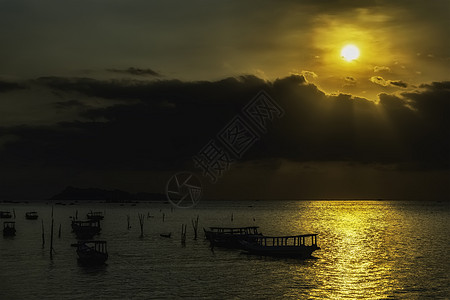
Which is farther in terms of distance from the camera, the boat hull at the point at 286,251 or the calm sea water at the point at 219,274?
the boat hull at the point at 286,251

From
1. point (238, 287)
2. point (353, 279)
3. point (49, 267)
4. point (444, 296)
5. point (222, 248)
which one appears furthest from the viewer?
point (222, 248)

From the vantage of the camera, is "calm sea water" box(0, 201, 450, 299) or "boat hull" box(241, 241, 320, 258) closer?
"calm sea water" box(0, 201, 450, 299)

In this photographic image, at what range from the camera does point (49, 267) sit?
65.1m

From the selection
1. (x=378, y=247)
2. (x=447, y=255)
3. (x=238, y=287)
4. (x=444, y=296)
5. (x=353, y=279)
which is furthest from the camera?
(x=378, y=247)

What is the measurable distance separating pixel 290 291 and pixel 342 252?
120ft

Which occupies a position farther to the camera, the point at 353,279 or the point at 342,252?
the point at 342,252

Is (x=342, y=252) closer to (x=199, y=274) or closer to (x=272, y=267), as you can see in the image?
(x=272, y=267)

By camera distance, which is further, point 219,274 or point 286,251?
point 286,251

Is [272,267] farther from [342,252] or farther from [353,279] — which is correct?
[342,252]

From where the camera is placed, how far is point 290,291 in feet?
168

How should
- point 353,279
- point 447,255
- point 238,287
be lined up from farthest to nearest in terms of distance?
point 447,255 < point 353,279 < point 238,287

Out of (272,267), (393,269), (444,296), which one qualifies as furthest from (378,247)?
(444,296)

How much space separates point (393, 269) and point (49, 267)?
4463cm

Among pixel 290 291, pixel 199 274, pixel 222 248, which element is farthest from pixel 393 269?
pixel 222 248
